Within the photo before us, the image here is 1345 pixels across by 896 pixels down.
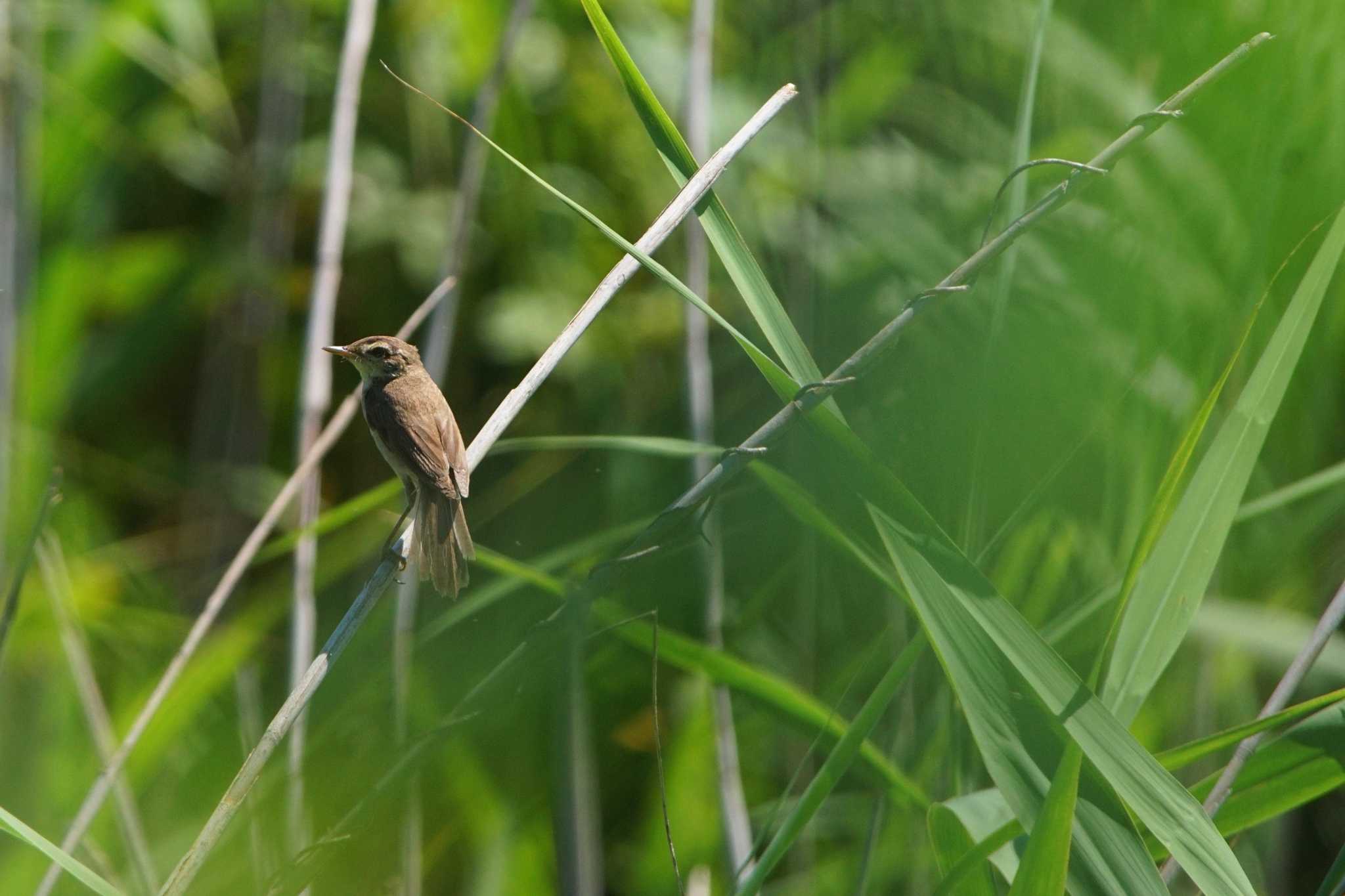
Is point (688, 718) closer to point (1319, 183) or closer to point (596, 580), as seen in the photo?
point (596, 580)

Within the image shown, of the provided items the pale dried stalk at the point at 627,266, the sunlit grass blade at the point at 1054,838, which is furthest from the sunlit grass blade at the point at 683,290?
the sunlit grass blade at the point at 1054,838

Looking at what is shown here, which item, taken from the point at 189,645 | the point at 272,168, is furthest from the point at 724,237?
the point at 272,168

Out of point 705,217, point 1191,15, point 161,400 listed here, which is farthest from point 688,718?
point 161,400

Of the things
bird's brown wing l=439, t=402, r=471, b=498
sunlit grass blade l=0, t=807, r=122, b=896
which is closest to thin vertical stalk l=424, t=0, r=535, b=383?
bird's brown wing l=439, t=402, r=471, b=498

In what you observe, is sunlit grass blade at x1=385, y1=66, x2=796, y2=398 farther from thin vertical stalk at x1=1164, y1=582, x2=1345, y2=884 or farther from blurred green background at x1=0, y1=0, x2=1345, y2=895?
thin vertical stalk at x1=1164, y1=582, x2=1345, y2=884

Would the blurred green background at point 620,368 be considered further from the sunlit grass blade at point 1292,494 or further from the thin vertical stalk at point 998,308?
the sunlit grass blade at point 1292,494

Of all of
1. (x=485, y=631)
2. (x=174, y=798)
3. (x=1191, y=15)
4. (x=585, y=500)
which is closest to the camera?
(x=1191, y=15)
